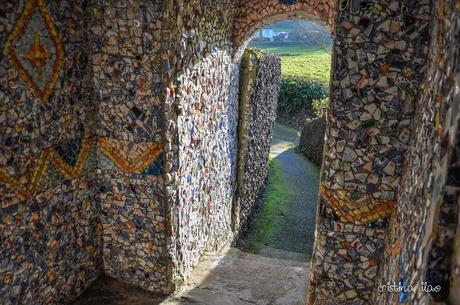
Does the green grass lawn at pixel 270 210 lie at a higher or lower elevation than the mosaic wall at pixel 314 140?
lower

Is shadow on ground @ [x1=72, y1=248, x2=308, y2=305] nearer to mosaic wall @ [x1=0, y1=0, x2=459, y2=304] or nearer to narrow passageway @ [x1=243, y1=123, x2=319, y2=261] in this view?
mosaic wall @ [x1=0, y1=0, x2=459, y2=304]

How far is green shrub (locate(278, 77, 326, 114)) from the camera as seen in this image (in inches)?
603

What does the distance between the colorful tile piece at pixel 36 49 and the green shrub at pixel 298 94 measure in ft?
42.8

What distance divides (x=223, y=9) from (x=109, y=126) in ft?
6.34

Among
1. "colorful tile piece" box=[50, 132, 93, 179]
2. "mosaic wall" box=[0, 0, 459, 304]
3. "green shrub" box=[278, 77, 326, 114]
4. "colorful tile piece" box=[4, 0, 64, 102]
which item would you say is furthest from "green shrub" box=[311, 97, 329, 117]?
"colorful tile piece" box=[4, 0, 64, 102]

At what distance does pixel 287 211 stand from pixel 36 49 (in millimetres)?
6276

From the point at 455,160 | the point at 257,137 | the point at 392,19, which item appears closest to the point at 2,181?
the point at 455,160

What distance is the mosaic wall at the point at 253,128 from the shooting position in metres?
5.84

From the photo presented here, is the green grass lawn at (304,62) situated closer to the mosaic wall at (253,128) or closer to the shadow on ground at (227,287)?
the mosaic wall at (253,128)

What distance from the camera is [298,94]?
50.5 ft

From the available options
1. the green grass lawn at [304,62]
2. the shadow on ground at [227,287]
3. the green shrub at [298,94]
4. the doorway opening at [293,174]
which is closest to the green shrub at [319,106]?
the doorway opening at [293,174]

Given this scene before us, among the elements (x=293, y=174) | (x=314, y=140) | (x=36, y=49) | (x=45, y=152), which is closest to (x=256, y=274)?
(x=45, y=152)

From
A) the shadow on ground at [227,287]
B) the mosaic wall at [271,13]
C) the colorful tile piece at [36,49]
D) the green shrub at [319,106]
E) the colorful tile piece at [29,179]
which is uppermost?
the mosaic wall at [271,13]

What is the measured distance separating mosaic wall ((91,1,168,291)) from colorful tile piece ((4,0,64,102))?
41 cm
